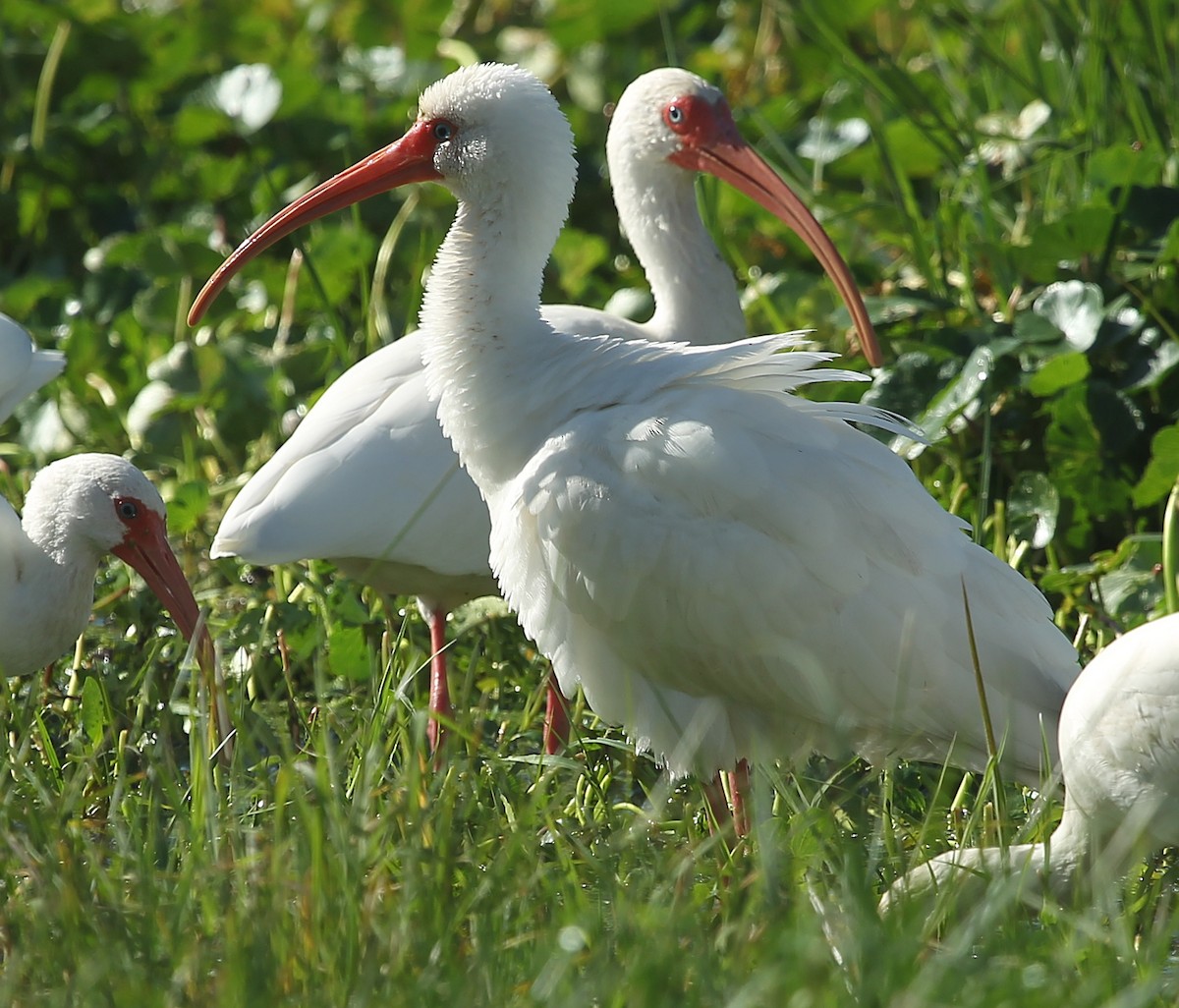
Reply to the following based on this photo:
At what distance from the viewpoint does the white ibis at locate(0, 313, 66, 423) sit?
195 inches

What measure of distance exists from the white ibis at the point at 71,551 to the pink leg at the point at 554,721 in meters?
1.01

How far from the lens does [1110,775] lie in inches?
132

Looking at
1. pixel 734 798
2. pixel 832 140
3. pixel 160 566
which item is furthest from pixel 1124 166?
pixel 160 566

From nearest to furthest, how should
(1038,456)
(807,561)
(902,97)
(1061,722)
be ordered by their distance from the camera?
(1061,722) → (807,561) → (1038,456) → (902,97)

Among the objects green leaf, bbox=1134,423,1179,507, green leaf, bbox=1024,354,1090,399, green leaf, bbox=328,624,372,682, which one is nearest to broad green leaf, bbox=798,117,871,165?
green leaf, bbox=1024,354,1090,399

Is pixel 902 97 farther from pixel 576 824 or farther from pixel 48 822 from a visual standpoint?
pixel 48 822

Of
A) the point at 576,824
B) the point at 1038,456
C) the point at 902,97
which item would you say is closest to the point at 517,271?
the point at 576,824

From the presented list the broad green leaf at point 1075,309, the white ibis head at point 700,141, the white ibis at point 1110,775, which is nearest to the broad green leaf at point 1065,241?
the broad green leaf at point 1075,309

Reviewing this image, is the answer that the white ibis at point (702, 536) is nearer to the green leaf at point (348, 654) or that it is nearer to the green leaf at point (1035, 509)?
the green leaf at point (348, 654)

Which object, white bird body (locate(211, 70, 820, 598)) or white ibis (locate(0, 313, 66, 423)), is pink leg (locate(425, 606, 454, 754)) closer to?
white bird body (locate(211, 70, 820, 598))

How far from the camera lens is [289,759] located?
2.99 metres

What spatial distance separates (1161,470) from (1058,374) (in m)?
0.45

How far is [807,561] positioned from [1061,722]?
0.64m

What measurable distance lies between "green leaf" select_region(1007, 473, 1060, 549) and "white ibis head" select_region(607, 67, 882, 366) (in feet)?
2.31
